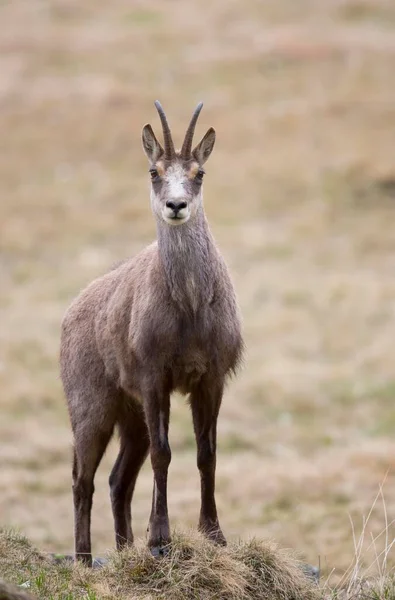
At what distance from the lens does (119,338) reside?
10680 mm

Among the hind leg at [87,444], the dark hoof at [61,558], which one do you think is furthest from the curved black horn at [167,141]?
the dark hoof at [61,558]

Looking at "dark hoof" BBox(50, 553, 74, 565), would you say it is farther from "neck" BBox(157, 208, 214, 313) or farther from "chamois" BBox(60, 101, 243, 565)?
"neck" BBox(157, 208, 214, 313)

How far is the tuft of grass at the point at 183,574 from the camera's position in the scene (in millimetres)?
9078

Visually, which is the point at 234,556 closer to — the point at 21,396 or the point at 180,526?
the point at 180,526

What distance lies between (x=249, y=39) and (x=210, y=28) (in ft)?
13.1

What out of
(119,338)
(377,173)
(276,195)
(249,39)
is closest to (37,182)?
(276,195)

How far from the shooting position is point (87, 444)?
11.4 m

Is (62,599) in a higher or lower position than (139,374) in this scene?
lower

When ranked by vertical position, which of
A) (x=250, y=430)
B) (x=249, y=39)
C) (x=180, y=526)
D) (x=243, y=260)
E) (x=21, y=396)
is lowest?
(x=180, y=526)

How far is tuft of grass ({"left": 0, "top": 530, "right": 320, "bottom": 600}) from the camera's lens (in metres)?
9.08

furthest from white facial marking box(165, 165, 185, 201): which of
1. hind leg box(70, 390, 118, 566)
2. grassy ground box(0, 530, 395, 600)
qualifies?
grassy ground box(0, 530, 395, 600)

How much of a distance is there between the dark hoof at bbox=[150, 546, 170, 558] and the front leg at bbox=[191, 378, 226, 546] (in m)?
0.68

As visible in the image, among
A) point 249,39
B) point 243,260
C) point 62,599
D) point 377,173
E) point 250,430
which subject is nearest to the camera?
point 62,599

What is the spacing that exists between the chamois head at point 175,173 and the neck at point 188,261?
0.18 m
